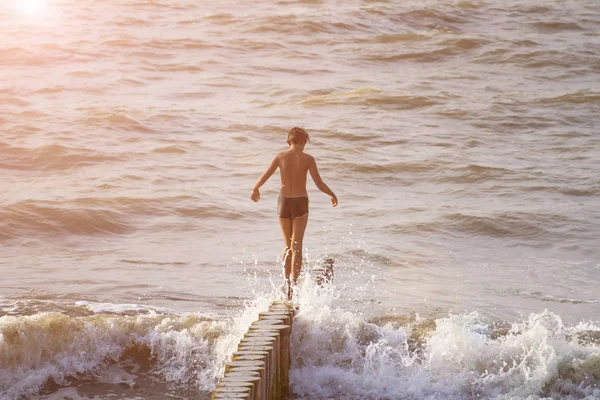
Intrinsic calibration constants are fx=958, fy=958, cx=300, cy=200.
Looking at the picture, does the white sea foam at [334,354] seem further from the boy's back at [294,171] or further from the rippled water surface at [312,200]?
the boy's back at [294,171]

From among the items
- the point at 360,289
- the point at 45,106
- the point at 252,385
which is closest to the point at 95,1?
the point at 45,106

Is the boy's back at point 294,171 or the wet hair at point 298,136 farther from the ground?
the wet hair at point 298,136

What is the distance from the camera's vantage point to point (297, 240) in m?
9.47

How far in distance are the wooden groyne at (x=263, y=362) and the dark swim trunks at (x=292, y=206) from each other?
34.7 inches

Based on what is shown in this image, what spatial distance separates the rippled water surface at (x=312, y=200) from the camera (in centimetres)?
926

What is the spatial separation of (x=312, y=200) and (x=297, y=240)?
714 centimetres

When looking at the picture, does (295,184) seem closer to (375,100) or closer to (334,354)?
(334,354)

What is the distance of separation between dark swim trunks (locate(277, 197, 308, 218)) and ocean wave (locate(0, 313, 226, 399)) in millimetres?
1372

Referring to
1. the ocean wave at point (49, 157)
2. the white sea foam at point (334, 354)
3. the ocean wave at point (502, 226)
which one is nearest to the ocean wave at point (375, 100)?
the ocean wave at point (49, 157)

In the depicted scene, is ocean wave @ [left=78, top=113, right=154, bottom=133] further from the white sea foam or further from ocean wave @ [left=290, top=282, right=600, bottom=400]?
ocean wave @ [left=290, top=282, right=600, bottom=400]

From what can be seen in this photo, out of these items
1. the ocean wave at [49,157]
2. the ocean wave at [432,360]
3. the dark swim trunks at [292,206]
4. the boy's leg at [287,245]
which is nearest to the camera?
the ocean wave at [432,360]

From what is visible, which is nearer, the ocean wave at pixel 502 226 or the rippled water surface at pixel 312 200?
the rippled water surface at pixel 312 200

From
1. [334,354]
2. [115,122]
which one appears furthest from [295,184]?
[115,122]

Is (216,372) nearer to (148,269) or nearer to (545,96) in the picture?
(148,269)
